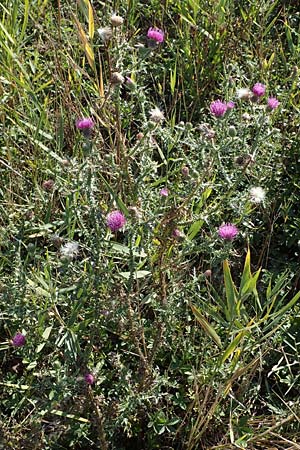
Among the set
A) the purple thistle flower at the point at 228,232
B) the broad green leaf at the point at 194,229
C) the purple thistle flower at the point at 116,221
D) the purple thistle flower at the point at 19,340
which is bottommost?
the purple thistle flower at the point at 19,340

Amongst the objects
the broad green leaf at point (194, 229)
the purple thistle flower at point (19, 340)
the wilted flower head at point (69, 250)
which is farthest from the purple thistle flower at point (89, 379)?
the broad green leaf at point (194, 229)

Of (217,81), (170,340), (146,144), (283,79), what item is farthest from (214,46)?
(170,340)

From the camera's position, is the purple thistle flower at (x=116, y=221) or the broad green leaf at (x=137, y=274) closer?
the purple thistle flower at (x=116, y=221)

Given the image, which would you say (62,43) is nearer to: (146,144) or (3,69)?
(3,69)

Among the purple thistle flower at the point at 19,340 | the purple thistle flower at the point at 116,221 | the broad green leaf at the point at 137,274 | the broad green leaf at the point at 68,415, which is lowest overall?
the broad green leaf at the point at 68,415

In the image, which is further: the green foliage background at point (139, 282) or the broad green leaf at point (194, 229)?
the broad green leaf at point (194, 229)

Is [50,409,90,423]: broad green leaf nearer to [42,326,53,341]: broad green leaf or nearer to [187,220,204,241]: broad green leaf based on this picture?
[42,326,53,341]: broad green leaf

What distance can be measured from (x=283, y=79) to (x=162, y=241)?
96cm

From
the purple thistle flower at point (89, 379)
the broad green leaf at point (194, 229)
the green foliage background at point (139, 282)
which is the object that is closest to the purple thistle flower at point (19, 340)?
the green foliage background at point (139, 282)

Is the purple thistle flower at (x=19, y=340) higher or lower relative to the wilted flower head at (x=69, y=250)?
lower

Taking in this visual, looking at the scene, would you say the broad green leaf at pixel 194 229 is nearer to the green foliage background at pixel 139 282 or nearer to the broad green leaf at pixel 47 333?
the green foliage background at pixel 139 282

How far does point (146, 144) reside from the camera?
1418 mm

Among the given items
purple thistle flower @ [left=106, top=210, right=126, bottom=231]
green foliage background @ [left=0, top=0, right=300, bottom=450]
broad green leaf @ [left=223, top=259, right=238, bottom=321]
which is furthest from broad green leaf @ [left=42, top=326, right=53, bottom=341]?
broad green leaf @ [left=223, top=259, right=238, bottom=321]

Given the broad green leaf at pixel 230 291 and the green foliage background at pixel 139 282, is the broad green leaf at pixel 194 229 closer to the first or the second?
the green foliage background at pixel 139 282
